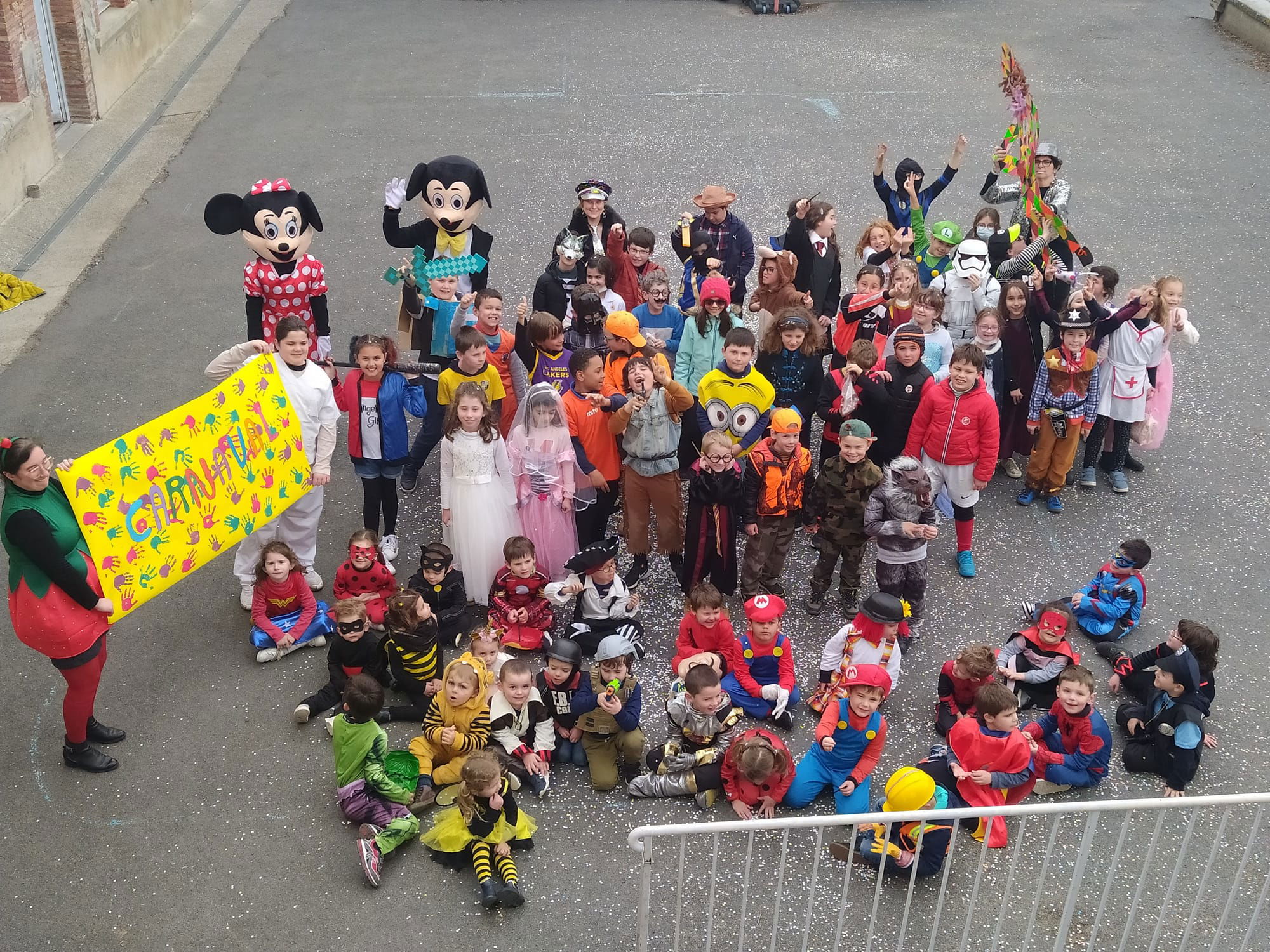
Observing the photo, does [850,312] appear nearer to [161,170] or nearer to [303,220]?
[303,220]

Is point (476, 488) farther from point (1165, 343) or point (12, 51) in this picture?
point (12, 51)

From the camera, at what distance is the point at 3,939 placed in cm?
531

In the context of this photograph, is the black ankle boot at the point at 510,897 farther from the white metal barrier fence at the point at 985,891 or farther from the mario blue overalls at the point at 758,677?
the mario blue overalls at the point at 758,677

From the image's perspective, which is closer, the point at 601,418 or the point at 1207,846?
the point at 1207,846

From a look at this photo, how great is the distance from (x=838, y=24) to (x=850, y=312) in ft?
39.5

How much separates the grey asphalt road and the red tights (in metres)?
0.24

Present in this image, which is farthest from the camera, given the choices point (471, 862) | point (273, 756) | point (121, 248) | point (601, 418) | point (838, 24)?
point (838, 24)

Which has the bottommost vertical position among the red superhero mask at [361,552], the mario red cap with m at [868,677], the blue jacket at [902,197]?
the red superhero mask at [361,552]

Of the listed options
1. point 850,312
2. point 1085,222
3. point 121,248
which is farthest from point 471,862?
point 1085,222

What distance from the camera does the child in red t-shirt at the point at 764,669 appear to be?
6.55 metres

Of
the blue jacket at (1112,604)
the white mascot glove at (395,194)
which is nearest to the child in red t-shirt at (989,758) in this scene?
the blue jacket at (1112,604)

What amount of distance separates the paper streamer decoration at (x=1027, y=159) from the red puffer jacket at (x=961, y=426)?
1969 mm

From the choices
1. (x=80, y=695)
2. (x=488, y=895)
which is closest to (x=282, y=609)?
(x=80, y=695)

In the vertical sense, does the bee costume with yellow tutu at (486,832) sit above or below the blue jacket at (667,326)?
below
